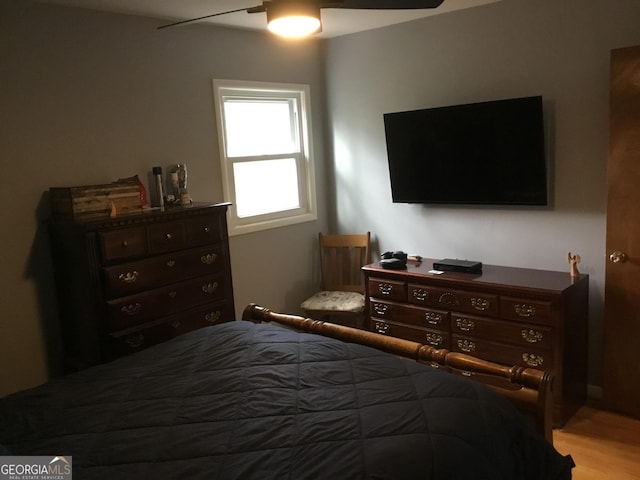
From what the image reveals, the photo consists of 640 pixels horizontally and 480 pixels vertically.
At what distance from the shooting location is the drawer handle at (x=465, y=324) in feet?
11.2

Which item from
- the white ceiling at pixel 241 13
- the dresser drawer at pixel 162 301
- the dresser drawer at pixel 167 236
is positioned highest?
the white ceiling at pixel 241 13

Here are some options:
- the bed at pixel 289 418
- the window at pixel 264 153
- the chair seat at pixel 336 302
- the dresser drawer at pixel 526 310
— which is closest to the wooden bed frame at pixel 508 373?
the bed at pixel 289 418

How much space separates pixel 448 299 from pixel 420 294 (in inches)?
8.2

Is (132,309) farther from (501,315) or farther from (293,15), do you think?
(501,315)

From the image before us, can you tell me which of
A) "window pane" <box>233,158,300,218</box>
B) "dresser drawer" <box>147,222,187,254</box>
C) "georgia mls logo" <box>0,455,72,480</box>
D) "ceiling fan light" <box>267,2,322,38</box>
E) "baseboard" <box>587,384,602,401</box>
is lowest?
"baseboard" <box>587,384,602,401</box>

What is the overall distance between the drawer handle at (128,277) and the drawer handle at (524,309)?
2166mm

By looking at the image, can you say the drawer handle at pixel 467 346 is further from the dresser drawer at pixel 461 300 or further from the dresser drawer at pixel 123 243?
the dresser drawer at pixel 123 243

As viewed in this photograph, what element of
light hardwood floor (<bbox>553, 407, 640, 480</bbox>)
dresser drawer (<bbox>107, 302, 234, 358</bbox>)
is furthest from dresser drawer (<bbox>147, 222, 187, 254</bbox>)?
light hardwood floor (<bbox>553, 407, 640, 480</bbox>)

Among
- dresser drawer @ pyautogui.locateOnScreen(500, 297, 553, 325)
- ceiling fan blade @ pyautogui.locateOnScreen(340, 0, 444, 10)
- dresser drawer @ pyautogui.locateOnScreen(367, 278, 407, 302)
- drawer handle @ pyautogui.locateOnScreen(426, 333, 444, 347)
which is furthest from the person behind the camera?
dresser drawer @ pyautogui.locateOnScreen(367, 278, 407, 302)

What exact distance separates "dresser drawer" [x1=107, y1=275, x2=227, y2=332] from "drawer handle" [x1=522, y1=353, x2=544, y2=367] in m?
1.85

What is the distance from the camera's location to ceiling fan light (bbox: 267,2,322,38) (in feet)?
6.32

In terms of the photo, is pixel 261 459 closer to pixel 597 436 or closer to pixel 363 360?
pixel 363 360

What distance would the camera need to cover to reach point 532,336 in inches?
124

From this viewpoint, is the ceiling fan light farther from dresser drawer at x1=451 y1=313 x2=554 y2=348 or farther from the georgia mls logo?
dresser drawer at x1=451 y1=313 x2=554 y2=348
